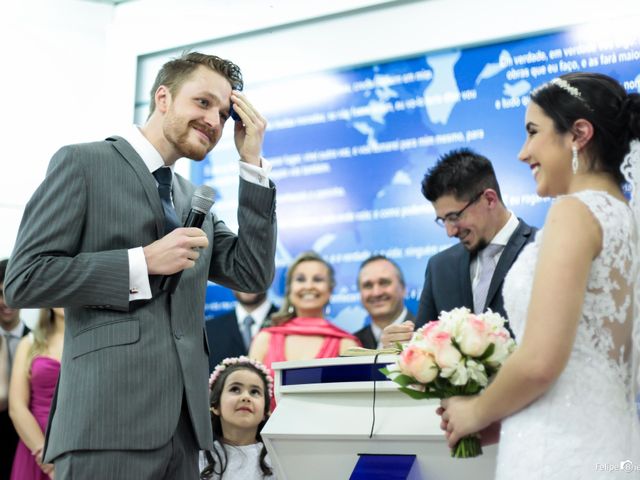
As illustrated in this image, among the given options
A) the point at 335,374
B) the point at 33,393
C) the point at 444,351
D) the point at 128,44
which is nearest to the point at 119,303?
the point at 335,374

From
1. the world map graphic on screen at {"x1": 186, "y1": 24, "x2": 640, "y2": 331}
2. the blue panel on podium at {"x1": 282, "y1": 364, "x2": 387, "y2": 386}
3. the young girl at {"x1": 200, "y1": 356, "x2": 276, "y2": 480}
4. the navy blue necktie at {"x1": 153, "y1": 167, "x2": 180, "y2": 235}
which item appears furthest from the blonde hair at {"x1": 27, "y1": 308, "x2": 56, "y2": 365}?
the navy blue necktie at {"x1": 153, "y1": 167, "x2": 180, "y2": 235}

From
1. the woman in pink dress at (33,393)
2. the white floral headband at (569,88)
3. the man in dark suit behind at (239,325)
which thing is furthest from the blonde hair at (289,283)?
the white floral headband at (569,88)

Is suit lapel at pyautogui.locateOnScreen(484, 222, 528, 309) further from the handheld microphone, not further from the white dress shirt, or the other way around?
the handheld microphone

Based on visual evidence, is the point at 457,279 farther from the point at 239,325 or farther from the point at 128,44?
the point at 128,44

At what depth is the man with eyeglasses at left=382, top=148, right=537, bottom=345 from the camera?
334 cm

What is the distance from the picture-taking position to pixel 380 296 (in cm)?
523

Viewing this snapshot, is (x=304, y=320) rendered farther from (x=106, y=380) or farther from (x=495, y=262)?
(x=106, y=380)

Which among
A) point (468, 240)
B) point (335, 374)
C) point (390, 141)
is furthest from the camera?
point (390, 141)

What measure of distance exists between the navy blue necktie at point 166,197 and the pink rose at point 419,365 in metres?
0.75

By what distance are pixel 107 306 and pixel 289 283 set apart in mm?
3183

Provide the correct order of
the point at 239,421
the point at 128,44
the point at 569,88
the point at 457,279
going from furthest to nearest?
the point at 128,44 < the point at 239,421 < the point at 457,279 < the point at 569,88

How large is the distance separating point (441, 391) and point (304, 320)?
122 inches

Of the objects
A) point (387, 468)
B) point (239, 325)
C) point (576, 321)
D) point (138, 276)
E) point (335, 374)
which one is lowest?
point (387, 468)

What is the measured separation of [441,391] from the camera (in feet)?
6.36
